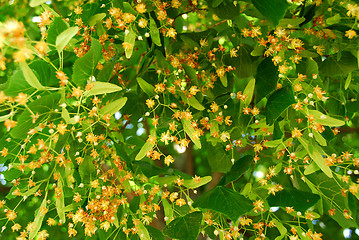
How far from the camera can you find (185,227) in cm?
84

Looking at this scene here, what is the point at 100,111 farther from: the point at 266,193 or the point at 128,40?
the point at 266,193

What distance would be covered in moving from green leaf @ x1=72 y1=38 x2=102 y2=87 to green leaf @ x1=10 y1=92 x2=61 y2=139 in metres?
0.06

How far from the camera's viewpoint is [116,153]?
35.3 inches

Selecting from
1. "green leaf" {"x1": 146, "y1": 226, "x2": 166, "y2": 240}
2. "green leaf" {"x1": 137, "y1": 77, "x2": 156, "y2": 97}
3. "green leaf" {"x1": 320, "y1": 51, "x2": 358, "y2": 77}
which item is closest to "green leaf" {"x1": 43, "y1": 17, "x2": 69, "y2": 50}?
"green leaf" {"x1": 137, "y1": 77, "x2": 156, "y2": 97}

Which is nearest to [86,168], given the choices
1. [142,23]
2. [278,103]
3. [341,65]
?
[142,23]

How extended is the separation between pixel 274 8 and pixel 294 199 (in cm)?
46

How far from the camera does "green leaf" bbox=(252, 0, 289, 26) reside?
0.64 m

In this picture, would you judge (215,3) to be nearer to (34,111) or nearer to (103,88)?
(103,88)

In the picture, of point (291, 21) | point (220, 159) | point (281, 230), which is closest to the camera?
point (291, 21)

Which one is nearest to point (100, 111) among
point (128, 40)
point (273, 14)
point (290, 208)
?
point (128, 40)

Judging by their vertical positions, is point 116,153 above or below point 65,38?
below

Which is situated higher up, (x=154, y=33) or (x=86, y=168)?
(x=154, y=33)

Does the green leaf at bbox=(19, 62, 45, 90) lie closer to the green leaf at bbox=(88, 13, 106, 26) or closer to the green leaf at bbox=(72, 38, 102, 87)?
the green leaf at bbox=(72, 38, 102, 87)

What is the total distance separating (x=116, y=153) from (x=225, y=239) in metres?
0.37
